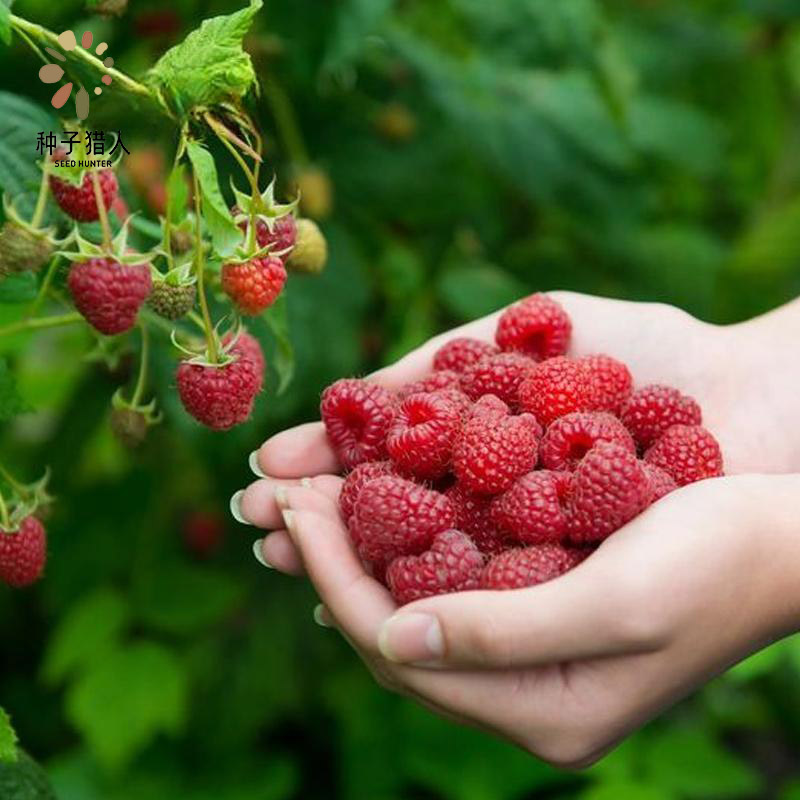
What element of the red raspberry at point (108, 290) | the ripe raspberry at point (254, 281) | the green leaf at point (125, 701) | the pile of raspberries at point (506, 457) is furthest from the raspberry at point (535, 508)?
the green leaf at point (125, 701)

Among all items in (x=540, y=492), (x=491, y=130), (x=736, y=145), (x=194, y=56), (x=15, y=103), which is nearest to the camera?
(x=194, y=56)

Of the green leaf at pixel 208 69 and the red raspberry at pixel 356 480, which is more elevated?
the green leaf at pixel 208 69

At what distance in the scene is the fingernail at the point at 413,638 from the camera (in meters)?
1.12

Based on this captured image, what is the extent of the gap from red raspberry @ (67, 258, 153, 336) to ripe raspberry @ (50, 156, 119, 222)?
0.05 m

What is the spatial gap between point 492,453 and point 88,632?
39.0 inches

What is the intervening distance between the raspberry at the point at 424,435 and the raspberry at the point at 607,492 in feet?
0.52

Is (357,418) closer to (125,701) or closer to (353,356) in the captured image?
(353,356)

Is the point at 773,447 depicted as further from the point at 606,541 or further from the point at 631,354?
the point at 606,541

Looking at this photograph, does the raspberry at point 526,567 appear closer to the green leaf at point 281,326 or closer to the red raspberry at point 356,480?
the red raspberry at point 356,480

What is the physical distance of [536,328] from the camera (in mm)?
1604

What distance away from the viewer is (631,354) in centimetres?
168

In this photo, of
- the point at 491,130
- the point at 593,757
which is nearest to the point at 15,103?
the point at 593,757

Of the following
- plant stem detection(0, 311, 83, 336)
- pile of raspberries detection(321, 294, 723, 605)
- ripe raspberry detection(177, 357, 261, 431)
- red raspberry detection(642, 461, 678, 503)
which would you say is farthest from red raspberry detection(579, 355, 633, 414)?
plant stem detection(0, 311, 83, 336)

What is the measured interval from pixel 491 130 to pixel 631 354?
632 millimetres
